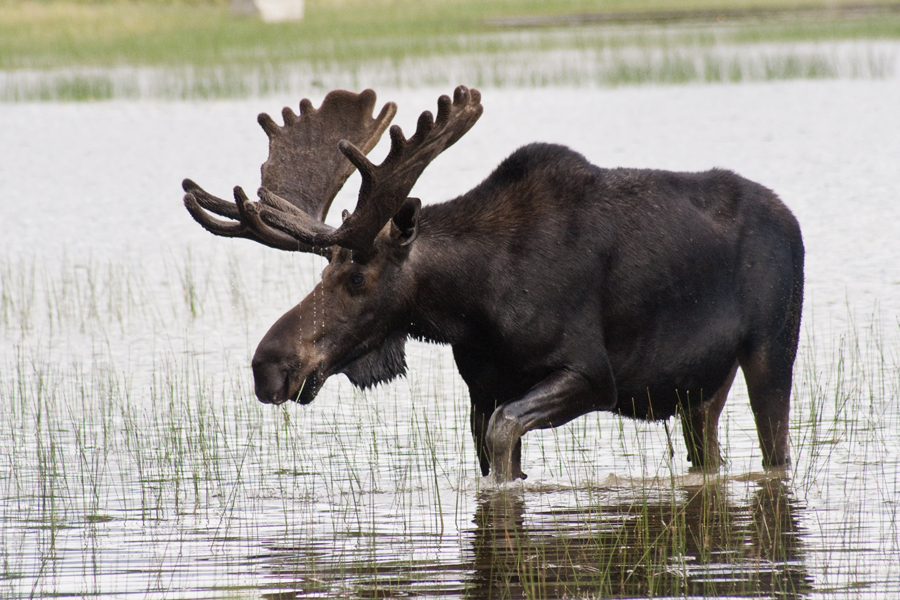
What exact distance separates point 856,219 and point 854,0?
39.6 meters

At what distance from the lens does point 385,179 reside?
620cm

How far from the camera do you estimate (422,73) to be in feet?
107

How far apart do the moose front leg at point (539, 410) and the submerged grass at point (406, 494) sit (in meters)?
0.27

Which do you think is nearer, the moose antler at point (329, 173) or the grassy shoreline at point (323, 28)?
the moose antler at point (329, 173)

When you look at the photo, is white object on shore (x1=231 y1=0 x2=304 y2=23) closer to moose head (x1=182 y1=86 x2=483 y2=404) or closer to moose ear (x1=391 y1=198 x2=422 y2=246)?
moose head (x1=182 y1=86 x2=483 y2=404)

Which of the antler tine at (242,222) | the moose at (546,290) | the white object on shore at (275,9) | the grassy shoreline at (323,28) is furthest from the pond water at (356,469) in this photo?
the white object on shore at (275,9)

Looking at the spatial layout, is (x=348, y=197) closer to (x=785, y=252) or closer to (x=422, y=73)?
(x=785, y=252)

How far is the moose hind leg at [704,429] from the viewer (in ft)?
22.8

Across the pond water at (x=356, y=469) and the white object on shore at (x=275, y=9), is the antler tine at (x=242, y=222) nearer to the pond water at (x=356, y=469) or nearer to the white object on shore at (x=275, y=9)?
the pond water at (x=356, y=469)

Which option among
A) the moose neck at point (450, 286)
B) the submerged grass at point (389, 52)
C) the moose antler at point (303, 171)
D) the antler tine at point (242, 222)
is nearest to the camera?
the moose neck at point (450, 286)

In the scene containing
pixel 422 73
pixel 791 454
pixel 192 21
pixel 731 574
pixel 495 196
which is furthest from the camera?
pixel 192 21

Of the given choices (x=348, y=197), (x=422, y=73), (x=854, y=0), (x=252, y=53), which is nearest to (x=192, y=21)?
(x=252, y=53)

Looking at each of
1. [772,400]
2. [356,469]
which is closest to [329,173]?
[356,469]

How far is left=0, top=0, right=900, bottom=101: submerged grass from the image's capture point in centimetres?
3108
